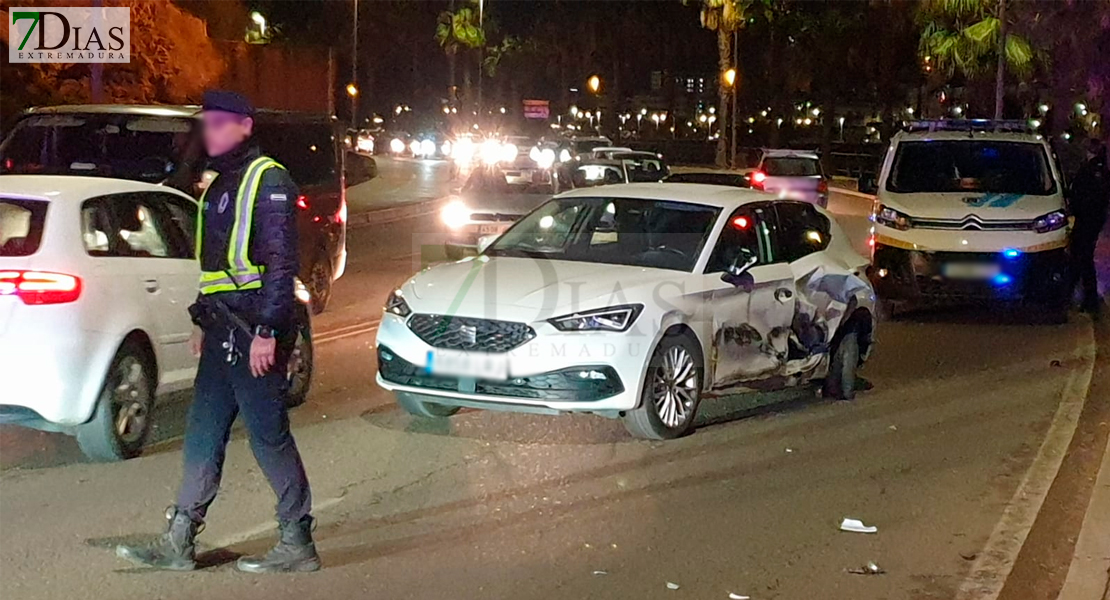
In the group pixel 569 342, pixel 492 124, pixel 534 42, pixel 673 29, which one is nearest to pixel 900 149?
pixel 569 342

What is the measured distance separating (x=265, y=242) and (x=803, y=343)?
5001 mm

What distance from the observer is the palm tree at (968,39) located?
31.6 meters

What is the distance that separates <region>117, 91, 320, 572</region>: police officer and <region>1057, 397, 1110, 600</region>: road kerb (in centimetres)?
334

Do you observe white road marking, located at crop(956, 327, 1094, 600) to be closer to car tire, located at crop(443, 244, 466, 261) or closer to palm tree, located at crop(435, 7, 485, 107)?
car tire, located at crop(443, 244, 466, 261)

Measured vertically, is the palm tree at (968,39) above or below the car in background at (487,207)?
above

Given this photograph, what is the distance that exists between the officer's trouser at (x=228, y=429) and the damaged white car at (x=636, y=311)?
240 centimetres

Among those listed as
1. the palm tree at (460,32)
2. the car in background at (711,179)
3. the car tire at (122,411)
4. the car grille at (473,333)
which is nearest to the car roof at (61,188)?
the car tire at (122,411)

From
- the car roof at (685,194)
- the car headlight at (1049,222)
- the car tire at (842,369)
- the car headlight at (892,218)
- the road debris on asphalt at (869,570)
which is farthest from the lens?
the car headlight at (892,218)

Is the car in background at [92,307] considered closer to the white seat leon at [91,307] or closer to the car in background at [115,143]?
the white seat leon at [91,307]

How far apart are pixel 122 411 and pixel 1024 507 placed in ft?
16.3

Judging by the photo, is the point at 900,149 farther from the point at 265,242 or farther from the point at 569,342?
the point at 265,242

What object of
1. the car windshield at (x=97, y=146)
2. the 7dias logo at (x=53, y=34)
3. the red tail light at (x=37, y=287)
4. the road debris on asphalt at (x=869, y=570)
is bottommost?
the road debris on asphalt at (x=869, y=570)

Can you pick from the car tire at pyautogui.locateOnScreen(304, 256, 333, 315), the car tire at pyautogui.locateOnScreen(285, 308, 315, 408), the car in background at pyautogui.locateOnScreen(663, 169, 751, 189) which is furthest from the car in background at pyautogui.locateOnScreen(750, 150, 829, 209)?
the car tire at pyautogui.locateOnScreen(285, 308, 315, 408)

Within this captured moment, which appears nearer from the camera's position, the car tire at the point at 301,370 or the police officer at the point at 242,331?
the police officer at the point at 242,331
